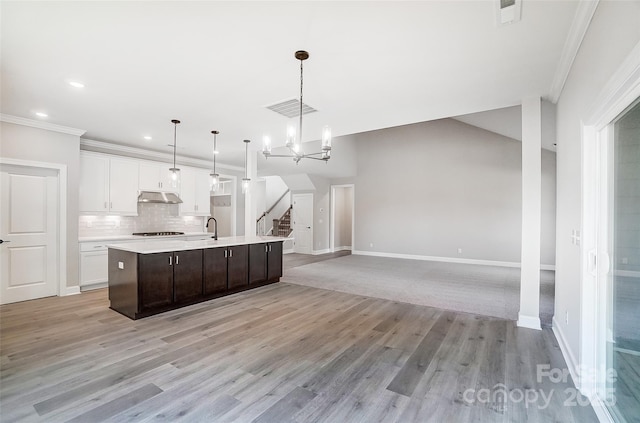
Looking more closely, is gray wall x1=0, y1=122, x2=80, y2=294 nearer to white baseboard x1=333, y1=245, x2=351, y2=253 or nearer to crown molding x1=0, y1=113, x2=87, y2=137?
crown molding x1=0, y1=113, x2=87, y2=137

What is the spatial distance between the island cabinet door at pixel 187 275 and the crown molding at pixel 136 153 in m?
3.30

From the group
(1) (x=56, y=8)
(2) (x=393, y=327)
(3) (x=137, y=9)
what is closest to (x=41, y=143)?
(1) (x=56, y=8)

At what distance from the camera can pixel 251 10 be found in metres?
2.08

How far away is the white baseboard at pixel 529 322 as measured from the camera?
3.43 meters

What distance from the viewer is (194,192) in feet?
23.0

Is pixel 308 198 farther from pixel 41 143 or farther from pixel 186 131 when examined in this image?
pixel 41 143

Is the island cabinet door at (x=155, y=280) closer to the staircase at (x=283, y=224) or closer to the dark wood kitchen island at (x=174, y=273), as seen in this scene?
the dark wood kitchen island at (x=174, y=273)

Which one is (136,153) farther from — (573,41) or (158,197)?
(573,41)

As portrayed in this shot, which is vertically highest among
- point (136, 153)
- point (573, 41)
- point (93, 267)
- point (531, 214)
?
point (573, 41)

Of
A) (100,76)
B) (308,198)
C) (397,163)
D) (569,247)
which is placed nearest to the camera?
(569,247)

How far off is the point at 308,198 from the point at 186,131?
5.15 m

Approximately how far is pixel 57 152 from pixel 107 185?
0.98 metres

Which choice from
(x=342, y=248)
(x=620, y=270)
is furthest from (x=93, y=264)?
(x=342, y=248)

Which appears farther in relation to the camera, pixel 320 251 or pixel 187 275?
pixel 320 251
